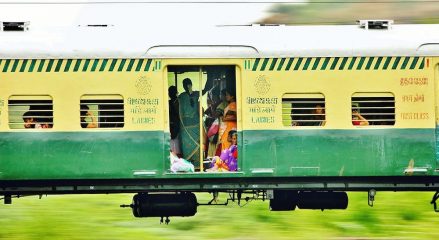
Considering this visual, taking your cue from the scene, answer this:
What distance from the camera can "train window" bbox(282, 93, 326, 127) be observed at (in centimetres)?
1235

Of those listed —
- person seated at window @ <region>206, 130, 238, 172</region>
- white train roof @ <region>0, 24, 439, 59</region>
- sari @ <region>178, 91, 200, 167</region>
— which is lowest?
person seated at window @ <region>206, 130, 238, 172</region>

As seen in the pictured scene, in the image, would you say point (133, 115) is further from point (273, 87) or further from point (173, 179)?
point (273, 87)

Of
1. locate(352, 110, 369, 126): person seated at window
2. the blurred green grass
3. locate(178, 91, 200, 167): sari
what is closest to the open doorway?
locate(178, 91, 200, 167): sari

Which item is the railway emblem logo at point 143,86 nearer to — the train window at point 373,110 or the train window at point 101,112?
the train window at point 101,112

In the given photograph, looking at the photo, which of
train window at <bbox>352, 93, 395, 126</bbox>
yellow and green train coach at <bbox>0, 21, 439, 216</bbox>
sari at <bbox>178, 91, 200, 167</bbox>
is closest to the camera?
yellow and green train coach at <bbox>0, 21, 439, 216</bbox>

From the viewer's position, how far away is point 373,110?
40.9 ft

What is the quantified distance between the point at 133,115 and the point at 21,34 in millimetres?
2038

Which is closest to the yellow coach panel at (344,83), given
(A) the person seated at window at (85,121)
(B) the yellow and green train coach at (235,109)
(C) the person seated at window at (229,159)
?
(B) the yellow and green train coach at (235,109)

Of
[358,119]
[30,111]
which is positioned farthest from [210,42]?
[30,111]

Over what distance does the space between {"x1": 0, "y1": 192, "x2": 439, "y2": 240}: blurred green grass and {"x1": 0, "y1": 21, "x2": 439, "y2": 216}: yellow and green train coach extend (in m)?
2.19

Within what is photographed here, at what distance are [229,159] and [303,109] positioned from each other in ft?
4.23

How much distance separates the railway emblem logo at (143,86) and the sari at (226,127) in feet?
3.95

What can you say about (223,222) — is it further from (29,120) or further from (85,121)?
(29,120)

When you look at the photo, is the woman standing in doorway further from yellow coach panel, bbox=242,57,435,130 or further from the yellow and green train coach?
yellow coach panel, bbox=242,57,435,130
